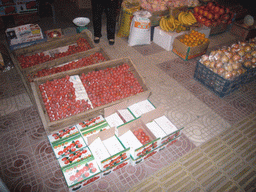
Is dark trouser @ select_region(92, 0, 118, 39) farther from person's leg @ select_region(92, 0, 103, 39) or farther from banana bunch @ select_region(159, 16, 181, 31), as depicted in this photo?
banana bunch @ select_region(159, 16, 181, 31)

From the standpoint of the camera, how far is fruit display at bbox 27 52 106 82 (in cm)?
330

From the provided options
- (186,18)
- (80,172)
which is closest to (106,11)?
(186,18)

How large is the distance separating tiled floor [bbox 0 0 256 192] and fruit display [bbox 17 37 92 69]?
0.50 meters

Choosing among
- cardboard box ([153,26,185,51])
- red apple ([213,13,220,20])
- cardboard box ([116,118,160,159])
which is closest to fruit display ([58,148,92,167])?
cardboard box ([116,118,160,159])

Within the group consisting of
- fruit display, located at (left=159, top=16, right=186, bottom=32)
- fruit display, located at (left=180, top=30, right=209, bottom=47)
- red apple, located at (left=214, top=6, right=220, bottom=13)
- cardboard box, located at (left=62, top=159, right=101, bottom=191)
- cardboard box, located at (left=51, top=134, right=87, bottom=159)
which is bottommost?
cardboard box, located at (left=62, top=159, right=101, bottom=191)

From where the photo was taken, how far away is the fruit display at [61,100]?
269cm

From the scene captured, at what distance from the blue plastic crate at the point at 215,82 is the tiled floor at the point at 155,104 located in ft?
0.41

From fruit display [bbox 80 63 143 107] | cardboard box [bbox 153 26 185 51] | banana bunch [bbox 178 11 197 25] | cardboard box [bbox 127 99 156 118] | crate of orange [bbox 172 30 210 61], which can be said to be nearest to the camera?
cardboard box [bbox 127 99 156 118]

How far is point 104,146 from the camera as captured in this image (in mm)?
2387

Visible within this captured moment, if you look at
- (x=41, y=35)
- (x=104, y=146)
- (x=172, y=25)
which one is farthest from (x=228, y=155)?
(x=41, y=35)

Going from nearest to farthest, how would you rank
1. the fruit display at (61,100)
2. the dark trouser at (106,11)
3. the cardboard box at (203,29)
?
1. the fruit display at (61,100)
2. the dark trouser at (106,11)
3. the cardboard box at (203,29)

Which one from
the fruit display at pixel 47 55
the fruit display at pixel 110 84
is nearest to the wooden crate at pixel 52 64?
the fruit display at pixel 47 55

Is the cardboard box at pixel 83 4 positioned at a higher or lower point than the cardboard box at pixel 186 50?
higher

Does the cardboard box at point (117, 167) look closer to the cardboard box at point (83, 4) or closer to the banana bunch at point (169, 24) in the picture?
the banana bunch at point (169, 24)
